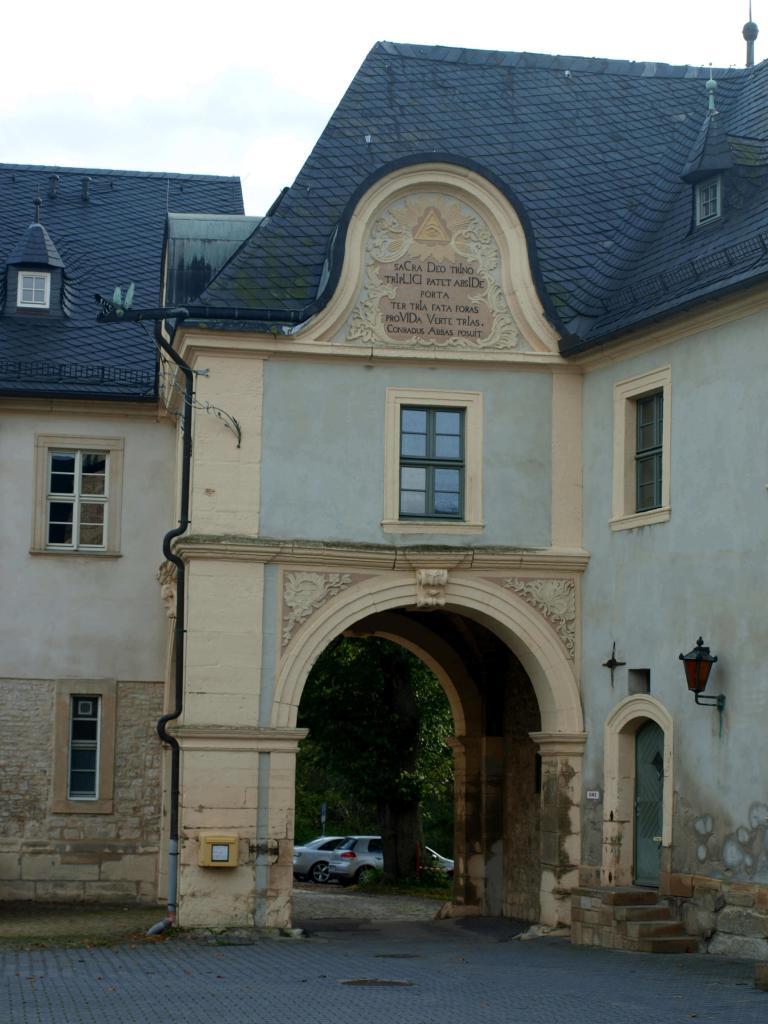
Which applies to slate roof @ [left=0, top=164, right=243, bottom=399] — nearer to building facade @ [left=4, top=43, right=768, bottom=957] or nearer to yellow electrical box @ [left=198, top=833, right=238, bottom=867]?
building facade @ [left=4, top=43, right=768, bottom=957]

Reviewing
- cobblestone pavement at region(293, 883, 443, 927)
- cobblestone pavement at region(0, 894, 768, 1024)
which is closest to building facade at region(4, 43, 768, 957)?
cobblestone pavement at region(0, 894, 768, 1024)

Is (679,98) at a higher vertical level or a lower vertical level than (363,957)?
higher

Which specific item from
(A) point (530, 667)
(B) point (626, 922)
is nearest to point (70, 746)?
(A) point (530, 667)

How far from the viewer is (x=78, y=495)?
26.4 meters

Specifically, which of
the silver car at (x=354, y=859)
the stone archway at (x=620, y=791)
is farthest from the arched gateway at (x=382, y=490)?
the silver car at (x=354, y=859)

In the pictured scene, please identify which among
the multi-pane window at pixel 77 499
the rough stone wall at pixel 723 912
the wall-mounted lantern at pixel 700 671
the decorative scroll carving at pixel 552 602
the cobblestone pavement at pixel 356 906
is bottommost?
the cobblestone pavement at pixel 356 906

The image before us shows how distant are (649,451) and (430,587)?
2.97 meters

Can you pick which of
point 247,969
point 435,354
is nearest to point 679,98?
point 435,354

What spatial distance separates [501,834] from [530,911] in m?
1.52

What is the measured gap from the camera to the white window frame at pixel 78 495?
26.2 meters

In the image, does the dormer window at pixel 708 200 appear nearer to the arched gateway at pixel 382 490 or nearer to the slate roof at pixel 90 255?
the arched gateway at pixel 382 490

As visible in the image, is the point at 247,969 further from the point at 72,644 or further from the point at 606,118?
the point at 606,118

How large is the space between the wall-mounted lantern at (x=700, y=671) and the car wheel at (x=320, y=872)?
71.0 ft

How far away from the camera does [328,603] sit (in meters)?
20.8
